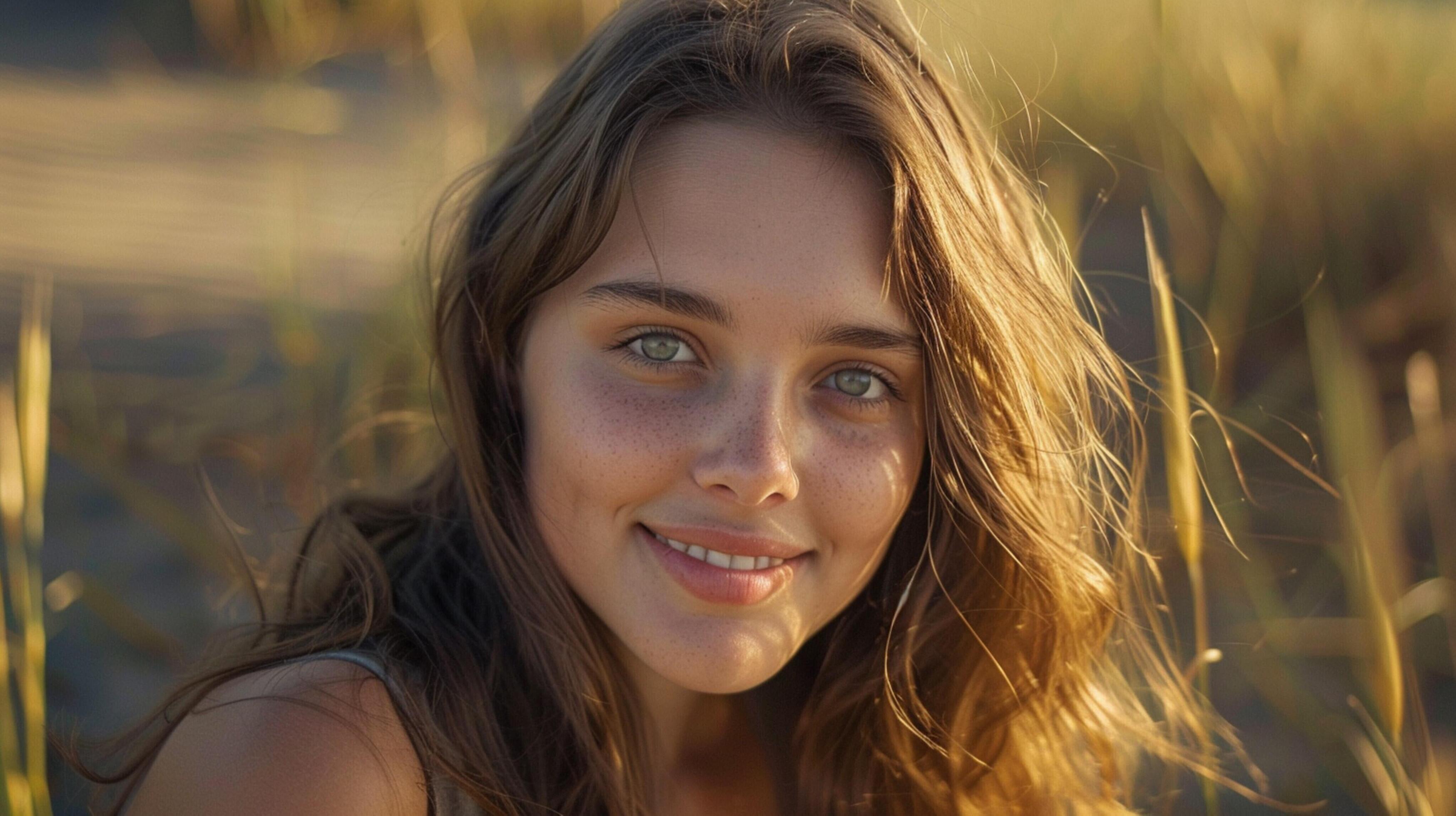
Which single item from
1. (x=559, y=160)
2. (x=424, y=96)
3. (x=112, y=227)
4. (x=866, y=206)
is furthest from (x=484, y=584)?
(x=112, y=227)

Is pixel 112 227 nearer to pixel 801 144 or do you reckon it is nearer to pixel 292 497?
pixel 292 497

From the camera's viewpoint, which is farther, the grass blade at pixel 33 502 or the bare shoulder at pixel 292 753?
the grass blade at pixel 33 502

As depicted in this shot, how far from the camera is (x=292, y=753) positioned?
120cm

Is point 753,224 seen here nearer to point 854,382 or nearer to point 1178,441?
point 854,382

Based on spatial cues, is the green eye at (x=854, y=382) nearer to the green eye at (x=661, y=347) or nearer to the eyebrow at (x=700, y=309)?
the eyebrow at (x=700, y=309)

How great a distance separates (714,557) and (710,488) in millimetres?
84

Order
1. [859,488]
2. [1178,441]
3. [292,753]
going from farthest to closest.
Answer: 1. [859,488]
2. [1178,441]
3. [292,753]

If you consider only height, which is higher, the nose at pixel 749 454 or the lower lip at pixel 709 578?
the nose at pixel 749 454

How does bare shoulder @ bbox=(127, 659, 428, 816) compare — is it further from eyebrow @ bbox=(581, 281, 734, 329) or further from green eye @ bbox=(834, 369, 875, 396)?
green eye @ bbox=(834, 369, 875, 396)

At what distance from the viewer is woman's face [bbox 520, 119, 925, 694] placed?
4.39 ft

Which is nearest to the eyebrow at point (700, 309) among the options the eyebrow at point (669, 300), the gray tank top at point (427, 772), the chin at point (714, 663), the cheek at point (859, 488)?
the eyebrow at point (669, 300)

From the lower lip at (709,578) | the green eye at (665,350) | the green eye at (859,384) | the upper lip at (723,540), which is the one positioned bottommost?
the lower lip at (709,578)

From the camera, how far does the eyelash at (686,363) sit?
4.55 feet

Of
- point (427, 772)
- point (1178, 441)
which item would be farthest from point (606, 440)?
point (1178, 441)
